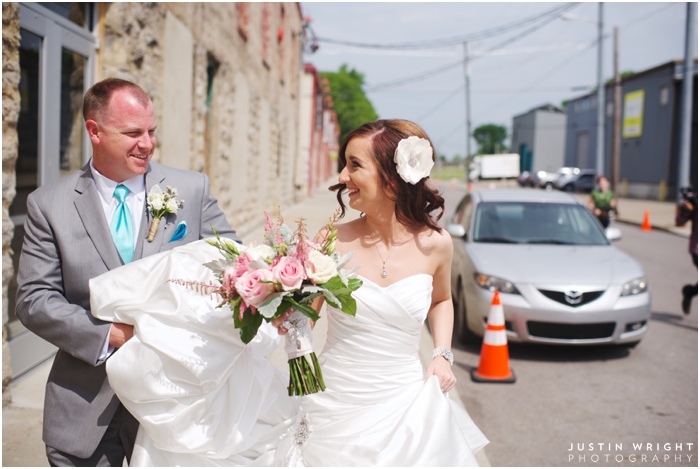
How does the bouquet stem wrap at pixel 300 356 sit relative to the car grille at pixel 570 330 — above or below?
above

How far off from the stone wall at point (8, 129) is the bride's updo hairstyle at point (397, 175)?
2.68 m

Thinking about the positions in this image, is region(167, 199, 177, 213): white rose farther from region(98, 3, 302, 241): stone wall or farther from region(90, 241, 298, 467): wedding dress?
region(98, 3, 302, 241): stone wall

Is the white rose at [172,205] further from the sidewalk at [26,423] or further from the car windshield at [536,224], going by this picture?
the car windshield at [536,224]

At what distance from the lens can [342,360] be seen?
9.34ft

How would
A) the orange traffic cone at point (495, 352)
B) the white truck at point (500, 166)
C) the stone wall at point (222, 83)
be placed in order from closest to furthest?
1. the orange traffic cone at point (495, 352)
2. the stone wall at point (222, 83)
3. the white truck at point (500, 166)

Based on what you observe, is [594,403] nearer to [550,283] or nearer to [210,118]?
[550,283]

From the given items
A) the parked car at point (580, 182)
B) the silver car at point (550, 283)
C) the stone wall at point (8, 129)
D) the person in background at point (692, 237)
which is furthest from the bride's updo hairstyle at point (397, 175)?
the parked car at point (580, 182)

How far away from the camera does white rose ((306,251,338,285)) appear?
223 cm

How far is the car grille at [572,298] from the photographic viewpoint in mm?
6613

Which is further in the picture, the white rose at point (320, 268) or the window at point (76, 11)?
the window at point (76, 11)

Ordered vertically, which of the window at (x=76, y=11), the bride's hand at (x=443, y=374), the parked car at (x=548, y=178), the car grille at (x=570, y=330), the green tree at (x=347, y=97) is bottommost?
the car grille at (x=570, y=330)

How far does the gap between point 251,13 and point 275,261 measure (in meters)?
12.1

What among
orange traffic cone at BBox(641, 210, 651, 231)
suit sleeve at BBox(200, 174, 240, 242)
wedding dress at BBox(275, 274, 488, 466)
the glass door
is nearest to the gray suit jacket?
suit sleeve at BBox(200, 174, 240, 242)

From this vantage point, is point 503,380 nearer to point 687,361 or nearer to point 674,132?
point 687,361
